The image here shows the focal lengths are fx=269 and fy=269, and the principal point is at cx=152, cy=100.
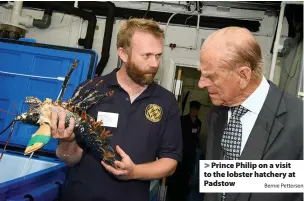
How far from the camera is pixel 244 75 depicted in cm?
82

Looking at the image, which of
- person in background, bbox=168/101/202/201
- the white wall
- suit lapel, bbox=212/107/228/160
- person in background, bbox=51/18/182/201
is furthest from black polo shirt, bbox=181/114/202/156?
suit lapel, bbox=212/107/228/160

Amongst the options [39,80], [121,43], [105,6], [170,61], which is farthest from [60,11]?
[121,43]

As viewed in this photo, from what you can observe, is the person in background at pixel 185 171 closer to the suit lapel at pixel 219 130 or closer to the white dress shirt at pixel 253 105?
the suit lapel at pixel 219 130

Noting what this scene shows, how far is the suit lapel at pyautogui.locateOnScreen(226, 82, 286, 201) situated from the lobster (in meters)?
0.49

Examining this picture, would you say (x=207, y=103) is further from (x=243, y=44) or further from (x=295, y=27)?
(x=243, y=44)

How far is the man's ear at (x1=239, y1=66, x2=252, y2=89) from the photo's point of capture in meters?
0.81

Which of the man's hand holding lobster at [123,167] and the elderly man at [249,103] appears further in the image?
the man's hand holding lobster at [123,167]

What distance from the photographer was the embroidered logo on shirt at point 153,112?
3.97 feet

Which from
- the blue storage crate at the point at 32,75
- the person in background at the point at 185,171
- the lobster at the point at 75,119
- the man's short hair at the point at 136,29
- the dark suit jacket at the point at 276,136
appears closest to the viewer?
the dark suit jacket at the point at 276,136

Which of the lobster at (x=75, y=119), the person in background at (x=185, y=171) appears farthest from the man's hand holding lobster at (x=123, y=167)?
the person in background at (x=185, y=171)

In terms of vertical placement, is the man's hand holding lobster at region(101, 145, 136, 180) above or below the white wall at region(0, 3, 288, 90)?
below

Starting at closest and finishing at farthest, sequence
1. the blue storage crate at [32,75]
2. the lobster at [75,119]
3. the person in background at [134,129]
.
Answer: the lobster at [75,119]
the person in background at [134,129]
the blue storage crate at [32,75]

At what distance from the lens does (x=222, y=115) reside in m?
1.00

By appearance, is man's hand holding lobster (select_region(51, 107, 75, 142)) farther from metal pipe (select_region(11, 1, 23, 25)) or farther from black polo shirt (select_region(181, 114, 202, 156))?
black polo shirt (select_region(181, 114, 202, 156))
